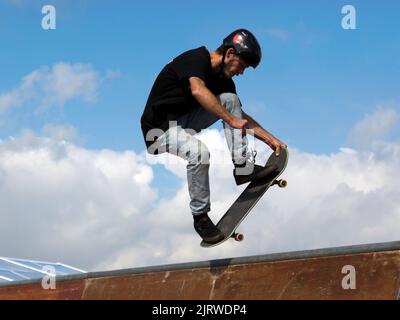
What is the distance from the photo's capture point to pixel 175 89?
6.67 metres

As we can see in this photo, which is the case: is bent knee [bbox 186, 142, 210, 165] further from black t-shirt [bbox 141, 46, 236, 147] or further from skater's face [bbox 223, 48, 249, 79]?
skater's face [bbox 223, 48, 249, 79]

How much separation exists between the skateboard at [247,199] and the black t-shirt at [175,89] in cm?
117

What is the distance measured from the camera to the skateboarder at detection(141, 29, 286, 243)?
21.0 ft

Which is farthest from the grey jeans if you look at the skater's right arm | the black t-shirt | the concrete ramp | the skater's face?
the concrete ramp

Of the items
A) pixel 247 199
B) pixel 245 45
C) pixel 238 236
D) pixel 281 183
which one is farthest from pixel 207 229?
pixel 245 45

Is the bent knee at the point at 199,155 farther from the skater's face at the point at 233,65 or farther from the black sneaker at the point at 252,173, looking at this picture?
the skater's face at the point at 233,65

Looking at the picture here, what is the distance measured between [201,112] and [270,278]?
2.29 metres

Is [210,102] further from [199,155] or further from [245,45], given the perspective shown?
[245,45]
